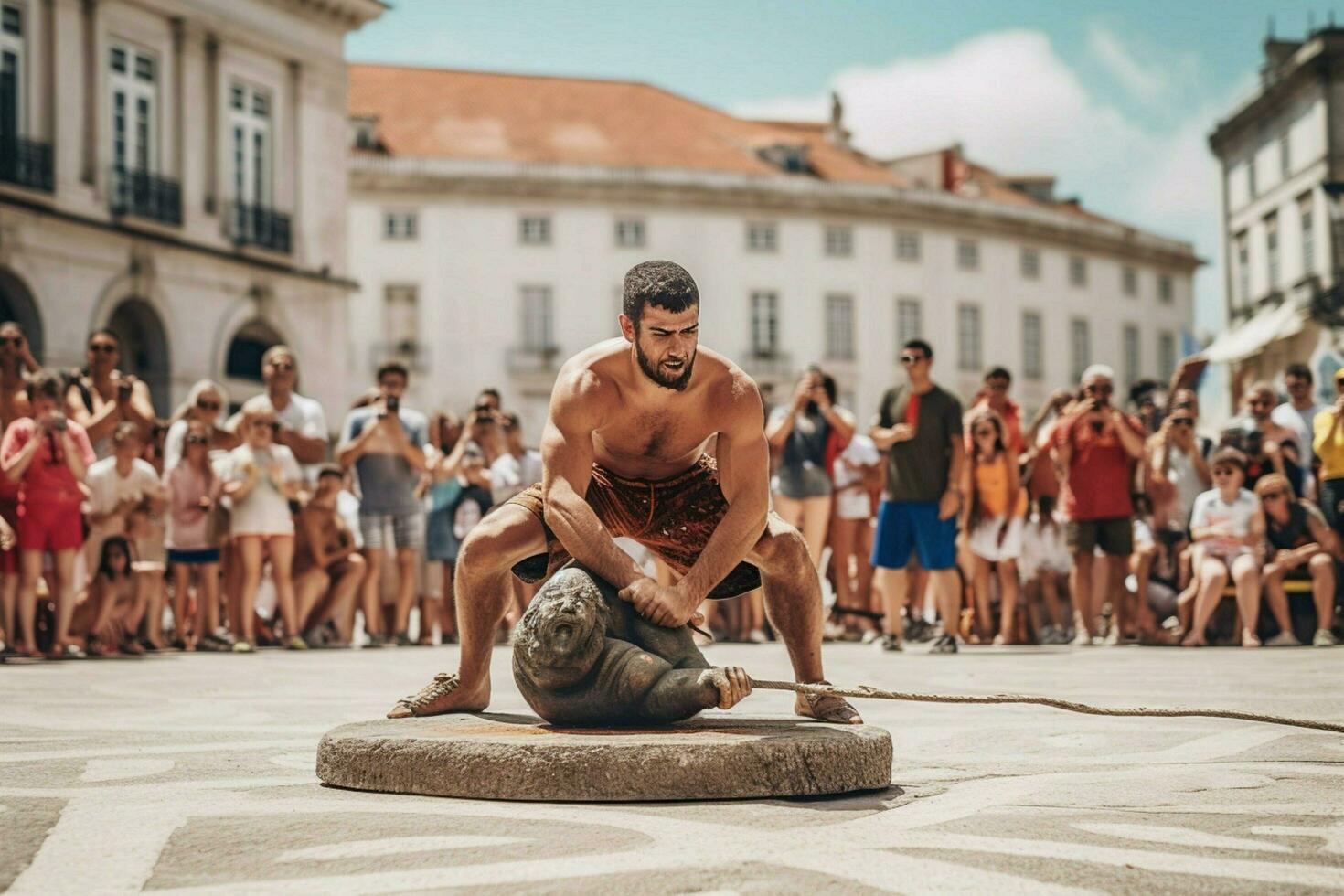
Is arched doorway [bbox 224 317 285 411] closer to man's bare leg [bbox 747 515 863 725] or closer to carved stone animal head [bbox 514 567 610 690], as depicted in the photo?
man's bare leg [bbox 747 515 863 725]

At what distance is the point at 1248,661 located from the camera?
35.6 feet

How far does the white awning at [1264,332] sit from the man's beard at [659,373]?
32.9 meters

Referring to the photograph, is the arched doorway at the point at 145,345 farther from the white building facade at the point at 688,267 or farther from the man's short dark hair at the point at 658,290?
the white building facade at the point at 688,267

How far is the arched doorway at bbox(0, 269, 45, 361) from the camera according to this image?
28016 millimetres

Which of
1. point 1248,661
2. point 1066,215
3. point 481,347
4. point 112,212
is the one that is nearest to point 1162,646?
point 1248,661

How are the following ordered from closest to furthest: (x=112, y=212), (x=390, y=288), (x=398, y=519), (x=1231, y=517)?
(x=1231, y=517) → (x=398, y=519) → (x=112, y=212) → (x=390, y=288)

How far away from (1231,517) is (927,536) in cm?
260

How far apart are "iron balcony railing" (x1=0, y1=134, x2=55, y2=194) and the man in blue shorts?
20.5m

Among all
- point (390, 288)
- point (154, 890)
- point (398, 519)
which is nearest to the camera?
point (154, 890)

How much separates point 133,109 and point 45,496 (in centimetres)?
2133

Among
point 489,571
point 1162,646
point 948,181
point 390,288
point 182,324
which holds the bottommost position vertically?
point 1162,646

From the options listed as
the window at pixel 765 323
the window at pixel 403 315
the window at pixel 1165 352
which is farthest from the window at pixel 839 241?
the window at pixel 1165 352

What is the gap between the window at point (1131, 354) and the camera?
73750mm

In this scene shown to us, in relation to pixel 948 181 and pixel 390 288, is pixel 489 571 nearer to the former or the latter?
pixel 390 288
